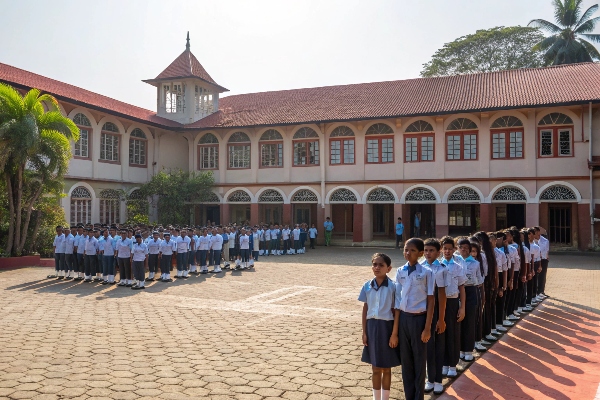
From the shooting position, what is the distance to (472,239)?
692cm

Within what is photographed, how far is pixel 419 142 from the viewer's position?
78.7 feet

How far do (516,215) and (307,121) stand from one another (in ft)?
36.7

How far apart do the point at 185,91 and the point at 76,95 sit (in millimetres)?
7308

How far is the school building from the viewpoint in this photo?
2164 centimetres

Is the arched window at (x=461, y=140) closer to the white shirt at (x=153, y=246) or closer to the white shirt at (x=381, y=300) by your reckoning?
the white shirt at (x=153, y=246)

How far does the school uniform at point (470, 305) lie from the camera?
640 cm

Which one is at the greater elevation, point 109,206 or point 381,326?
point 109,206

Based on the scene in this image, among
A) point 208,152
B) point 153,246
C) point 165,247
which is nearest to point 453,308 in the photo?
point 165,247

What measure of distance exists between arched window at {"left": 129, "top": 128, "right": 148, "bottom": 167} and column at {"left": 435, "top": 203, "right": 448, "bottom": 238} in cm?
1424

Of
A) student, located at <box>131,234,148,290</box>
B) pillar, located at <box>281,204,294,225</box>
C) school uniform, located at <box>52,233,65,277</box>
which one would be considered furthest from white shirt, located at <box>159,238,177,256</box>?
pillar, located at <box>281,204,294,225</box>

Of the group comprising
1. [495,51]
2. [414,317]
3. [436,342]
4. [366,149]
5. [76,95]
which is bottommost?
[436,342]

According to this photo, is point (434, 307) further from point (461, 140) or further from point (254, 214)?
point (254, 214)

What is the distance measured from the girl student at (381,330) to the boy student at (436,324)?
22.5 inches

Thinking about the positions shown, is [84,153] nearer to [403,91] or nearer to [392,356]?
[403,91]
